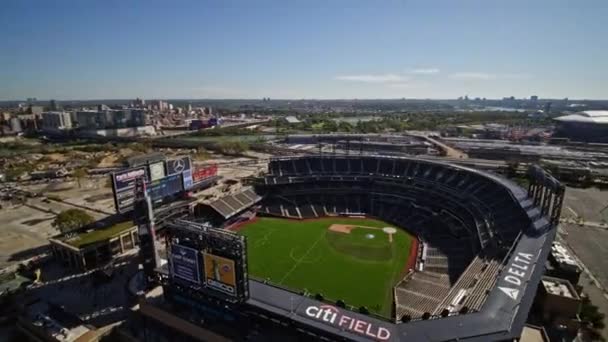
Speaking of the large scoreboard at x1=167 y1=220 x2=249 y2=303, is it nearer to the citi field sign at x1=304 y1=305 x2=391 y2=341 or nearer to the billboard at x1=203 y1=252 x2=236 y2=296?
the billboard at x1=203 y1=252 x2=236 y2=296

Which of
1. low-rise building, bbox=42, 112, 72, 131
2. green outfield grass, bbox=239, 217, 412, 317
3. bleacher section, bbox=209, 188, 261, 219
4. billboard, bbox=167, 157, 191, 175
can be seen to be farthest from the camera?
low-rise building, bbox=42, 112, 72, 131

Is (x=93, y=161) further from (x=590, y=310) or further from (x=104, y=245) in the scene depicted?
(x=590, y=310)

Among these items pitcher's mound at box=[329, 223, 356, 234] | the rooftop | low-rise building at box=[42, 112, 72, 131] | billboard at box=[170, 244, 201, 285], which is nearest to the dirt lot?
pitcher's mound at box=[329, 223, 356, 234]

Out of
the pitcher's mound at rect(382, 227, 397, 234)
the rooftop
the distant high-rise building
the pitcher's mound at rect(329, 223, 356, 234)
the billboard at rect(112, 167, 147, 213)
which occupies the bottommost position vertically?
the pitcher's mound at rect(329, 223, 356, 234)

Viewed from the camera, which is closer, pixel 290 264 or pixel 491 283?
pixel 491 283

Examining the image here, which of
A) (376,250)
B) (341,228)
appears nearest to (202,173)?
(341,228)

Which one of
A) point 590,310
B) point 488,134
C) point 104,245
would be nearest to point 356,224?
point 590,310
